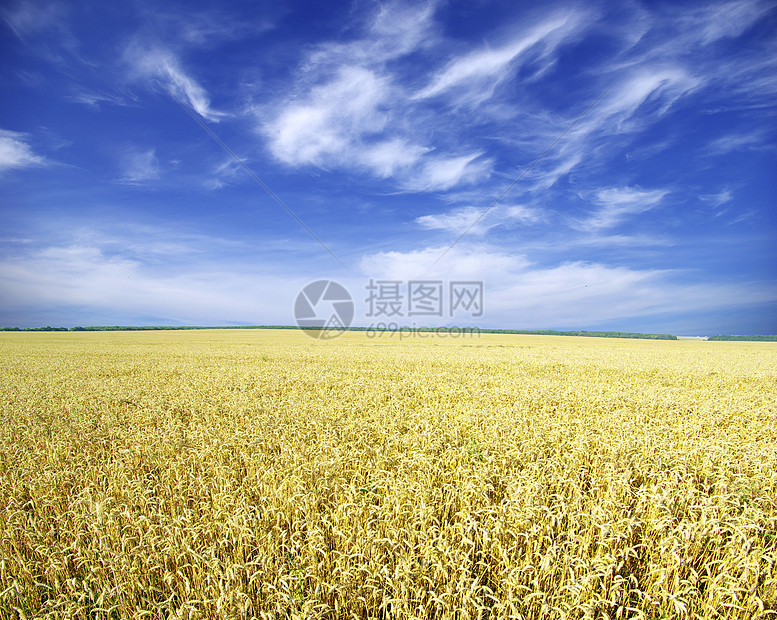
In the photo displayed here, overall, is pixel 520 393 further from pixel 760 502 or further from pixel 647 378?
pixel 647 378

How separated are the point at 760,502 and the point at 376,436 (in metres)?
5.42

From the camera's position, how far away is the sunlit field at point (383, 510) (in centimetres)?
289

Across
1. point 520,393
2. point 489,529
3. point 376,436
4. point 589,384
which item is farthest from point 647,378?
point 489,529

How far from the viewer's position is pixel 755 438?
7.55 meters

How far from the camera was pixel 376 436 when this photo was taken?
6730 mm

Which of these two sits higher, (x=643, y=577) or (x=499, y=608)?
(x=499, y=608)

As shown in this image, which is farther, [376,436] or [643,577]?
[376,436]

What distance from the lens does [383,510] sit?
3.93 metres

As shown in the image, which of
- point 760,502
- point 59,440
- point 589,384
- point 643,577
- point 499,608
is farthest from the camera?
point 589,384

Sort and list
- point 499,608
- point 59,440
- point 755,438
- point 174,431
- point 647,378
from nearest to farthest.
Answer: point 499,608, point 59,440, point 174,431, point 755,438, point 647,378

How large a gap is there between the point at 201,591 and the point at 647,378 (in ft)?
62.2

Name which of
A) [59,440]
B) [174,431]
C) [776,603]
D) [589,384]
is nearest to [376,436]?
[174,431]

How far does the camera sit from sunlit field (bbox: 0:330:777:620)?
2.89m

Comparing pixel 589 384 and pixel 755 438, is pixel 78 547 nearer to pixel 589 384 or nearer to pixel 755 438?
pixel 755 438
